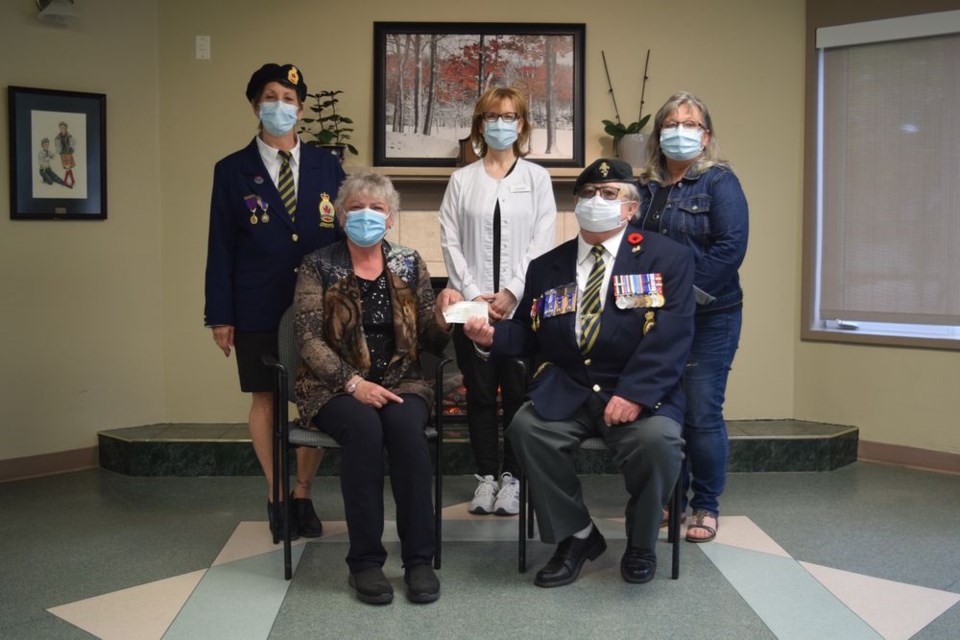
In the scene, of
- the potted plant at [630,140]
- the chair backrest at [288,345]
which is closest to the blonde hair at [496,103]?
the chair backrest at [288,345]

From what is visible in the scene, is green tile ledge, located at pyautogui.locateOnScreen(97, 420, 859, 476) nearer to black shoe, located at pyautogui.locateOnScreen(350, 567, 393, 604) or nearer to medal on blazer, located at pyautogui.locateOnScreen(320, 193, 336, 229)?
medal on blazer, located at pyautogui.locateOnScreen(320, 193, 336, 229)

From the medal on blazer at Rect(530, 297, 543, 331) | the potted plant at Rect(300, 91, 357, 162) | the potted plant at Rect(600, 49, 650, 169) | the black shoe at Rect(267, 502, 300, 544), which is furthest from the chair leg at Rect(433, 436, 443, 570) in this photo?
the potted plant at Rect(600, 49, 650, 169)

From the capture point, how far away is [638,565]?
2920 mm

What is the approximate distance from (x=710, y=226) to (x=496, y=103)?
0.86 meters

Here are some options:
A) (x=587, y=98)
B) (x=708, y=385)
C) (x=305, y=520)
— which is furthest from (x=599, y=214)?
(x=587, y=98)

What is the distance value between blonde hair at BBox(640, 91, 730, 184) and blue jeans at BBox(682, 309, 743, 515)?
0.50 meters

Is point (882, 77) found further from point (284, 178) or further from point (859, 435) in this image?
point (284, 178)

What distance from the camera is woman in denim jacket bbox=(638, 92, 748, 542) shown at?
3193 millimetres

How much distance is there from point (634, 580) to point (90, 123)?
3283 mm

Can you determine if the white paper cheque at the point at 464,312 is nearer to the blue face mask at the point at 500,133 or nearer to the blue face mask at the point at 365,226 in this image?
the blue face mask at the point at 365,226

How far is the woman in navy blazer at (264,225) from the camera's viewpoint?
3166 mm

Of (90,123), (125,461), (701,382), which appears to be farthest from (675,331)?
(90,123)

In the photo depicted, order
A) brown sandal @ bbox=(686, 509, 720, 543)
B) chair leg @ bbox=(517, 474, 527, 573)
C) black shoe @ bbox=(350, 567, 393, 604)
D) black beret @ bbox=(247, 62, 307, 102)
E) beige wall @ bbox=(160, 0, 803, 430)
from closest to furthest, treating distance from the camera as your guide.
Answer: black shoe @ bbox=(350, 567, 393, 604) < chair leg @ bbox=(517, 474, 527, 573) < black beret @ bbox=(247, 62, 307, 102) < brown sandal @ bbox=(686, 509, 720, 543) < beige wall @ bbox=(160, 0, 803, 430)

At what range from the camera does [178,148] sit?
4758 millimetres
